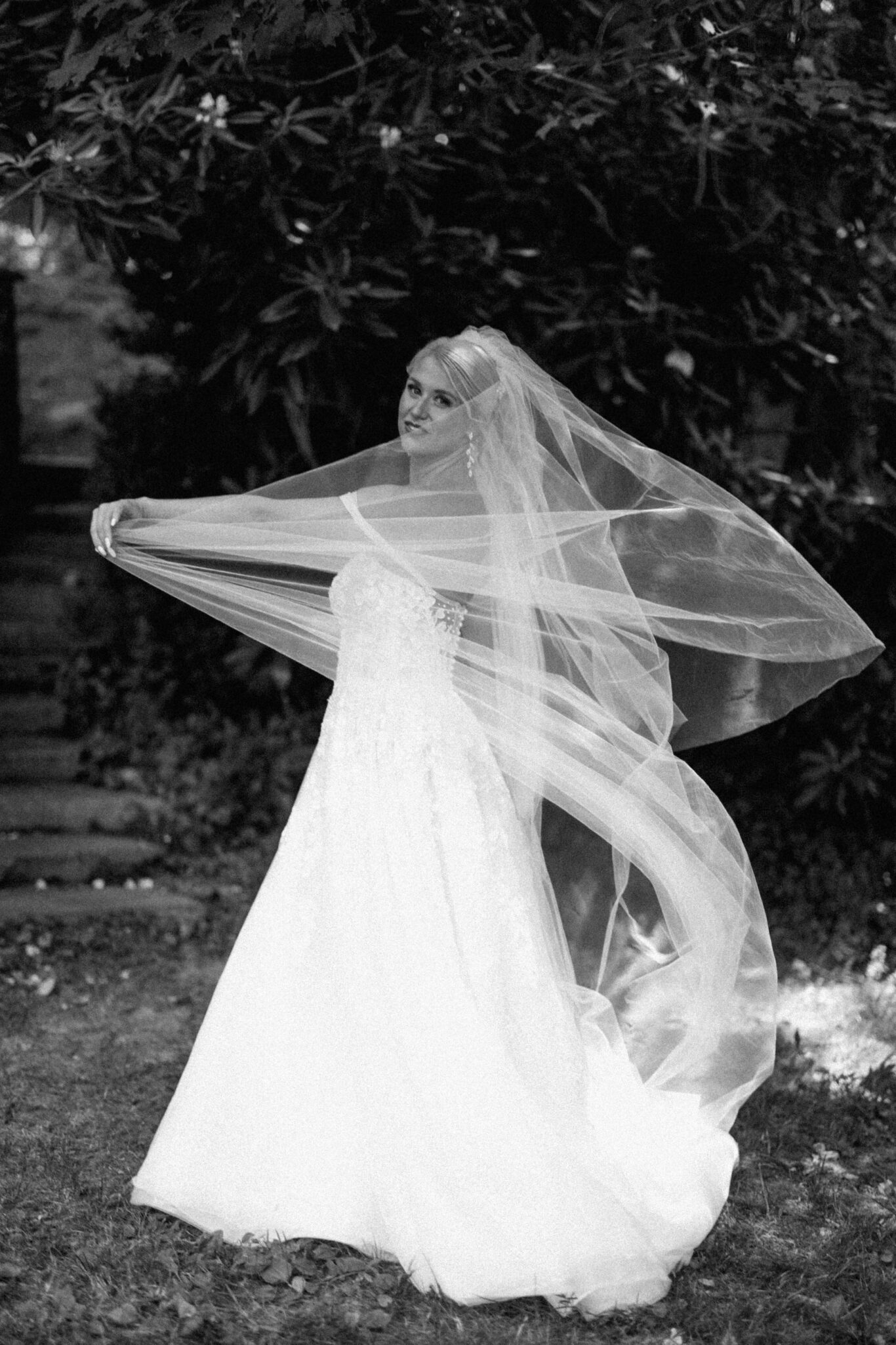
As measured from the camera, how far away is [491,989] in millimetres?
3279

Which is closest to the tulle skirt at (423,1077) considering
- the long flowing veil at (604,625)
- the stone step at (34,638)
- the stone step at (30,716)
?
the long flowing veil at (604,625)

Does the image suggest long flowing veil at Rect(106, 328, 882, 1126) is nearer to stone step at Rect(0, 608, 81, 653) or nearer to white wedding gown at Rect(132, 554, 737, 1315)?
white wedding gown at Rect(132, 554, 737, 1315)

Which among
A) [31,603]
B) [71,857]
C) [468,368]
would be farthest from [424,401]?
[31,603]

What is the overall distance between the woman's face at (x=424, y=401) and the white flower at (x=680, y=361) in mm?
2304

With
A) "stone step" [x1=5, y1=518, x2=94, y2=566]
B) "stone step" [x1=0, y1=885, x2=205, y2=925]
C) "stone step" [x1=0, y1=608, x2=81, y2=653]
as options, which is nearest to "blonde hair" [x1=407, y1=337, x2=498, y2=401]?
"stone step" [x1=0, y1=885, x2=205, y2=925]

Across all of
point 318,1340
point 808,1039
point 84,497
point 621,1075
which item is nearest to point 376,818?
point 621,1075

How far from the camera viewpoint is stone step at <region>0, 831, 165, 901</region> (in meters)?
5.68

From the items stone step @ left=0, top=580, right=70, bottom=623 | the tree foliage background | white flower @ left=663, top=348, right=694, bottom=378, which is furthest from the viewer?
stone step @ left=0, top=580, right=70, bottom=623

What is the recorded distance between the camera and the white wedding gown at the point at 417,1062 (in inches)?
121

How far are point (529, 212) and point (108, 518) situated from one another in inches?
114

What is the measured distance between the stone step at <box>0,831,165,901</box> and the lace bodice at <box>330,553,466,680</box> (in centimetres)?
280

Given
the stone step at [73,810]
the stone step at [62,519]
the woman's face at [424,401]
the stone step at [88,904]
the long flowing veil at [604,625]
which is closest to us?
the long flowing veil at [604,625]

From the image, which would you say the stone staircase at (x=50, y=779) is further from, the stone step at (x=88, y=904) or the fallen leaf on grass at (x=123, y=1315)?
the fallen leaf on grass at (x=123, y=1315)

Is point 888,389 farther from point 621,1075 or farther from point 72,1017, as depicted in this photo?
point 72,1017
